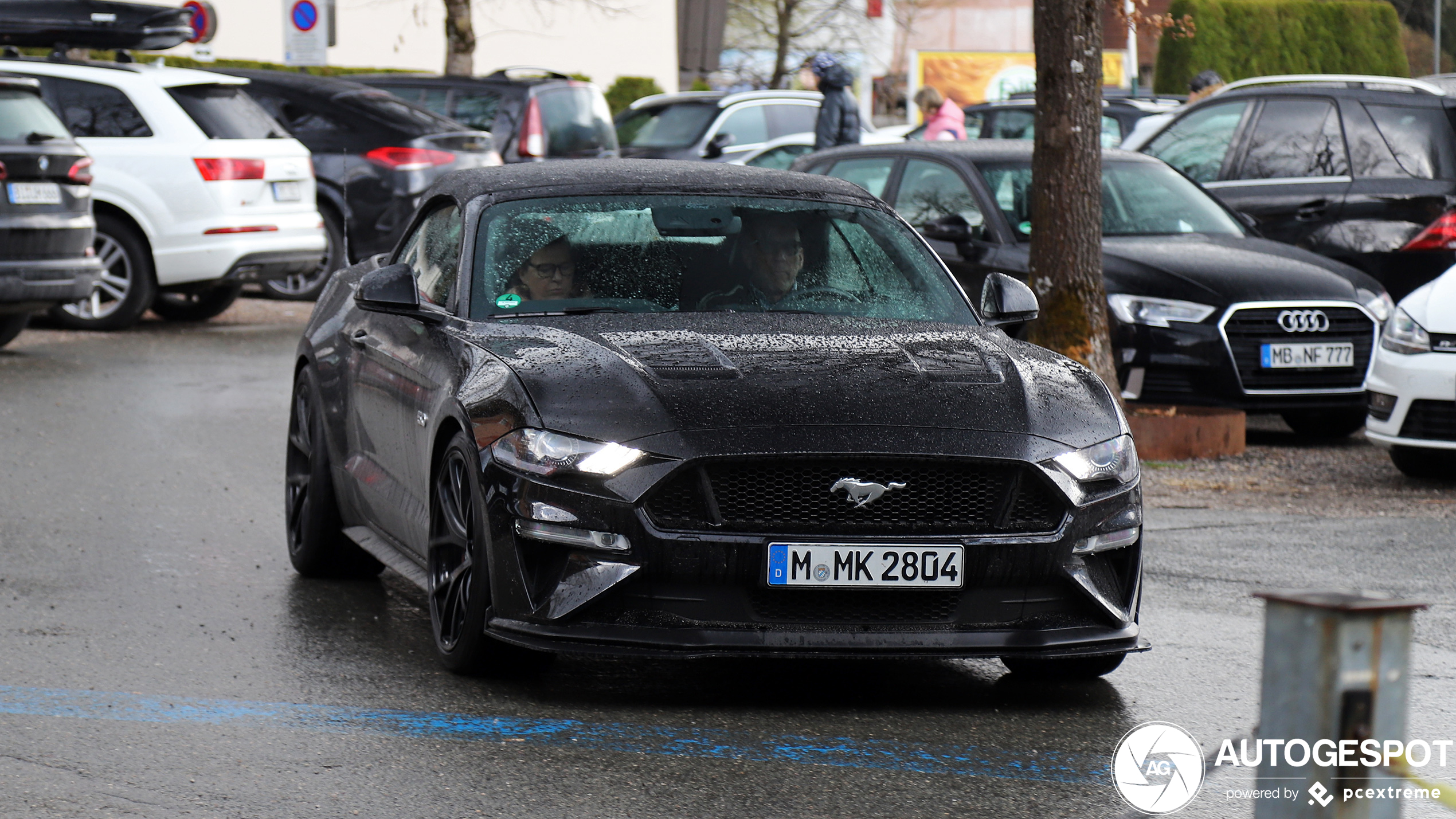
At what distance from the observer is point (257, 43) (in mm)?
36094

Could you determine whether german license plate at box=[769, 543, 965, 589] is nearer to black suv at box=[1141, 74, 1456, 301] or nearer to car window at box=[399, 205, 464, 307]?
car window at box=[399, 205, 464, 307]

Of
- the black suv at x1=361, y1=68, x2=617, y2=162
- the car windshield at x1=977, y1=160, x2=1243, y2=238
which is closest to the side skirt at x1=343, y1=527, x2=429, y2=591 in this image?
the car windshield at x1=977, y1=160, x2=1243, y2=238

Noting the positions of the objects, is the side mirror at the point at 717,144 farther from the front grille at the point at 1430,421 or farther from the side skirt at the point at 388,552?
the side skirt at the point at 388,552

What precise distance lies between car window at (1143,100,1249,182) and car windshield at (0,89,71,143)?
7.21 m

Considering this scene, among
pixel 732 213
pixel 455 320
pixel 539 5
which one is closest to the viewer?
pixel 455 320

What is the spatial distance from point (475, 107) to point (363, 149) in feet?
7.96

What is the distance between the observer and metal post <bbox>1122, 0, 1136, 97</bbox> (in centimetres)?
1483

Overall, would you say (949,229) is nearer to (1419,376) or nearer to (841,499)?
(1419,376)

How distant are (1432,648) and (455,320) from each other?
310 centimetres

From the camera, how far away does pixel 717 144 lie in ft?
72.9

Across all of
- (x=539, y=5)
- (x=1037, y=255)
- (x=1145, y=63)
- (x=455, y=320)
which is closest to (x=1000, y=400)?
(x=455, y=320)

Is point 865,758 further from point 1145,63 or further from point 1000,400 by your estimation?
point 1145,63

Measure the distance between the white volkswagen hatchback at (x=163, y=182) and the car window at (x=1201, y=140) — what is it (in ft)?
21.4

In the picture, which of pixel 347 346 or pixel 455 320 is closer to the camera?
pixel 455 320
